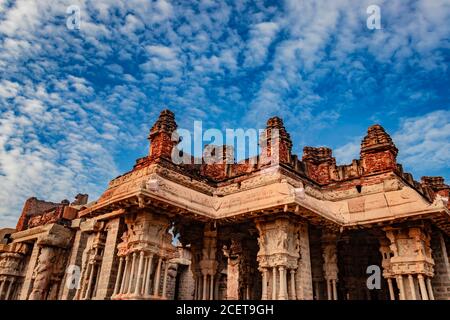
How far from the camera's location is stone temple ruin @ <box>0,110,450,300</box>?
10.7 m

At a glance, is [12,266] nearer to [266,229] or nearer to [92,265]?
[92,265]

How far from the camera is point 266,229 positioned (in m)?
11.4

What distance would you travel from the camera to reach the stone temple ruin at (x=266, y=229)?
35.0ft

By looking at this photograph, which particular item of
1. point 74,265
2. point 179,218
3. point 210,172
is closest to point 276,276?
point 179,218

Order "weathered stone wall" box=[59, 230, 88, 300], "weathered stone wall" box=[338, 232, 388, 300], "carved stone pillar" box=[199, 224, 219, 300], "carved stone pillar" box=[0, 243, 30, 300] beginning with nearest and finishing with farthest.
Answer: "carved stone pillar" box=[199, 224, 219, 300]
"weathered stone wall" box=[338, 232, 388, 300]
"weathered stone wall" box=[59, 230, 88, 300]
"carved stone pillar" box=[0, 243, 30, 300]

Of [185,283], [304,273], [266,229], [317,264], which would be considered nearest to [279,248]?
[266,229]

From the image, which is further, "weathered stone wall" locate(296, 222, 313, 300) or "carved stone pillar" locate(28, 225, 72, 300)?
"carved stone pillar" locate(28, 225, 72, 300)

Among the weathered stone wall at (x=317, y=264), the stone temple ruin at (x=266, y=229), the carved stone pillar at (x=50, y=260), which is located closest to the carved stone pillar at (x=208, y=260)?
the stone temple ruin at (x=266, y=229)

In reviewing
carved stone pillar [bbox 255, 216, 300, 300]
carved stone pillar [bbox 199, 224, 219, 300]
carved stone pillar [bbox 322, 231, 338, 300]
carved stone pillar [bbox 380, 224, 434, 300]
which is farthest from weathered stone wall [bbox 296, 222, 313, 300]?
carved stone pillar [bbox 199, 224, 219, 300]

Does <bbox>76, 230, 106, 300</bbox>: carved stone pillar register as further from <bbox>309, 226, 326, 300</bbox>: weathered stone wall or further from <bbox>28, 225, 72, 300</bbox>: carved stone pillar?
<bbox>309, 226, 326, 300</bbox>: weathered stone wall
